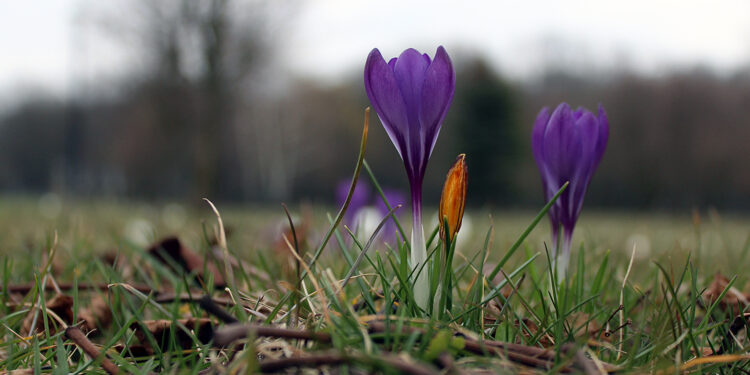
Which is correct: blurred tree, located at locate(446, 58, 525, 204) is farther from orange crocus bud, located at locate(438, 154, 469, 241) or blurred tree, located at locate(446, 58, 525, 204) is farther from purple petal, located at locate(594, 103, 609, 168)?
orange crocus bud, located at locate(438, 154, 469, 241)

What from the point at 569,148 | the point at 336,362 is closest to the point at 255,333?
the point at 336,362

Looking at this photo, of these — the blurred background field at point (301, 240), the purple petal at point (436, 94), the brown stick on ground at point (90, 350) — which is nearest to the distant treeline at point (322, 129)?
the blurred background field at point (301, 240)

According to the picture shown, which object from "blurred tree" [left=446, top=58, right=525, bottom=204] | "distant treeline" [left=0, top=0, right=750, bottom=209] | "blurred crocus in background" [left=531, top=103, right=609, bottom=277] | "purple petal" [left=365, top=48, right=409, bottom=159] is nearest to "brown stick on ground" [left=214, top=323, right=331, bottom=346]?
"purple petal" [left=365, top=48, right=409, bottom=159]

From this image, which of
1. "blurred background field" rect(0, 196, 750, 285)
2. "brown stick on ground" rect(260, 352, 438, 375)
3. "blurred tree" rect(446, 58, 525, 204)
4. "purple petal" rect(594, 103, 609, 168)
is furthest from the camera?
"blurred tree" rect(446, 58, 525, 204)

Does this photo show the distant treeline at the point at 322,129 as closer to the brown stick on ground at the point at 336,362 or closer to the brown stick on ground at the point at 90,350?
the brown stick on ground at the point at 90,350

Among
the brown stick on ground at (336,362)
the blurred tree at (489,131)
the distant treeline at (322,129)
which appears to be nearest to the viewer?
the brown stick on ground at (336,362)
